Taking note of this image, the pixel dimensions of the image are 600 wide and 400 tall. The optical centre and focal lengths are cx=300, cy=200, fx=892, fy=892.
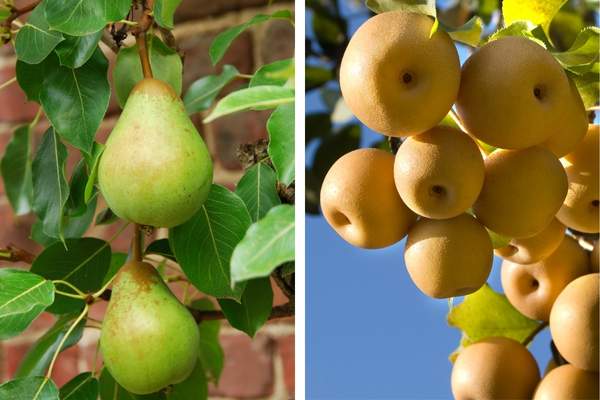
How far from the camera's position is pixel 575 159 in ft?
1.24

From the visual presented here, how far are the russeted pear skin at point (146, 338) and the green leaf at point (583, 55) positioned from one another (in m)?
0.24

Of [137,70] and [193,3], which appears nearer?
[137,70]

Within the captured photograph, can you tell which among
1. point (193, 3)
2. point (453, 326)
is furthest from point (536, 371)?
point (193, 3)

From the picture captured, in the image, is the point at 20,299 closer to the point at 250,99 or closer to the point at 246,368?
the point at 250,99

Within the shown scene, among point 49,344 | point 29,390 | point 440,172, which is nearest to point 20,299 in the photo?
point 29,390

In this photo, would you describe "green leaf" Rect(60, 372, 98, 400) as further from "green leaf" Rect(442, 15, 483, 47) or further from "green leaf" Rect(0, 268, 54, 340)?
"green leaf" Rect(442, 15, 483, 47)

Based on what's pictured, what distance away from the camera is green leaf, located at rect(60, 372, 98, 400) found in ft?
1.77

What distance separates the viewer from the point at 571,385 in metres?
0.37

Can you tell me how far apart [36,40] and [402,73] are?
25cm

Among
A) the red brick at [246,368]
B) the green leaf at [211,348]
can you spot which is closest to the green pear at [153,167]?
the green leaf at [211,348]

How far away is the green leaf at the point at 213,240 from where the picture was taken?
1.63 feet

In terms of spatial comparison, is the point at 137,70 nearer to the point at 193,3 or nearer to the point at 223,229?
the point at 223,229

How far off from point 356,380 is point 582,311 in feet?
0.34

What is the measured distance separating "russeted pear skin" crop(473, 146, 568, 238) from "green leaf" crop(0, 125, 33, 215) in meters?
0.50
